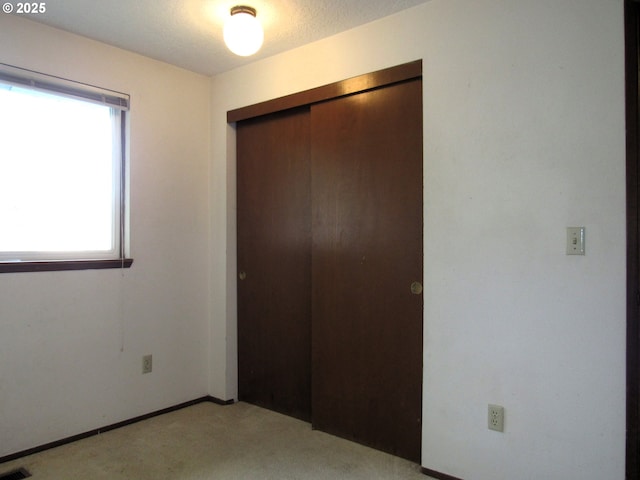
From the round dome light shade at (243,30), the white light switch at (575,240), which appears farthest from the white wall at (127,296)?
the white light switch at (575,240)

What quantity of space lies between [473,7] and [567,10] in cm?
41

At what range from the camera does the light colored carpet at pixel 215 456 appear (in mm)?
2119

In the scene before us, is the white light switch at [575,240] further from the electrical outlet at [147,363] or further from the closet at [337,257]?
the electrical outlet at [147,363]

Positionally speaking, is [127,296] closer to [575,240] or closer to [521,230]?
[521,230]

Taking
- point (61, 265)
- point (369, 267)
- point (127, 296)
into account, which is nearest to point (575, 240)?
point (369, 267)

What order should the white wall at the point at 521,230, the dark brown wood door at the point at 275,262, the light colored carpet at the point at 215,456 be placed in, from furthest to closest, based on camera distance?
the dark brown wood door at the point at 275,262 → the light colored carpet at the point at 215,456 → the white wall at the point at 521,230

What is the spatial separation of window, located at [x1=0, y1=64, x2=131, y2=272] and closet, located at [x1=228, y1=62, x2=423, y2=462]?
32.4 inches

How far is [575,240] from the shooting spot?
69.1 inches

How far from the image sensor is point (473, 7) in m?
2.03

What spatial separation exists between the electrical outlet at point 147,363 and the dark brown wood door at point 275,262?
60 cm

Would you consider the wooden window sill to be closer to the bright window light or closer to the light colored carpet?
the bright window light

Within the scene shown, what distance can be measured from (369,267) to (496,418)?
3.14 ft

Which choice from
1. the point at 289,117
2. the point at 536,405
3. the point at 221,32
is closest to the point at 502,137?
the point at 536,405

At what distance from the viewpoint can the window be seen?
2.30 meters
